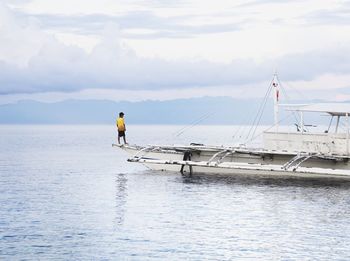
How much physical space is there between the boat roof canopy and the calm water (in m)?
5.04

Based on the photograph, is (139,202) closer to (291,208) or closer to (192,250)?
(291,208)

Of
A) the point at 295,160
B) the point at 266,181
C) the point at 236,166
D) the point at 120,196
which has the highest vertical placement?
the point at 295,160

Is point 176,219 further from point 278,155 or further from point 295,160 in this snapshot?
point 278,155

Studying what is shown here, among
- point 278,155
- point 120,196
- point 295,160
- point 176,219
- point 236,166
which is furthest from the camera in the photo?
point 278,155

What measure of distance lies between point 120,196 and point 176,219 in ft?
31.6

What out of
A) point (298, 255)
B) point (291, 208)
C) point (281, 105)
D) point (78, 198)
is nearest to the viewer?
point (298, 255)

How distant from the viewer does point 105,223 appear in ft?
117

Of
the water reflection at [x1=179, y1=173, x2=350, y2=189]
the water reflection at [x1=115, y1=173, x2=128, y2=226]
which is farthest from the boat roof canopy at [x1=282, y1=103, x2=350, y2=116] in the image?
the water reflection at [x1=115, y1=173, x2=128, y2=226]

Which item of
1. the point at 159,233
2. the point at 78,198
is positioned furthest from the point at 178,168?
the point at 159,233

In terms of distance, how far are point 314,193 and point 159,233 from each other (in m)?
14.9

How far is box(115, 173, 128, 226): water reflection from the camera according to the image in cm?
3752

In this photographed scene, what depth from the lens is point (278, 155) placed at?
2053 inches

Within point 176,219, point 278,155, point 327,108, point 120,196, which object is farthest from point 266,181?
point 176,219

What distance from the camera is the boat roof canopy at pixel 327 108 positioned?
164 ft
